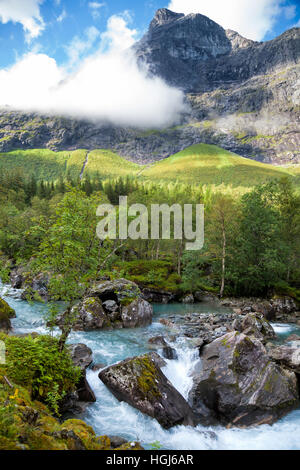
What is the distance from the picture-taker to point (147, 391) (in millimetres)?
11867

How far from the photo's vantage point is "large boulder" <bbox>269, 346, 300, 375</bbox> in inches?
612

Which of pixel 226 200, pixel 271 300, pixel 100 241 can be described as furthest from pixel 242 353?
pixel 226 200

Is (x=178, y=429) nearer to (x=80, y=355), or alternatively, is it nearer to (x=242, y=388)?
(x=242, y=388)

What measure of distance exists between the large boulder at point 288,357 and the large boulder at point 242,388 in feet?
3.91

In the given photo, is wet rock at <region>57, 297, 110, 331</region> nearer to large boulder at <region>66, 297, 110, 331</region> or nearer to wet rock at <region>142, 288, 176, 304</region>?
large boulder at <region>66, 297, 110, 331</region>

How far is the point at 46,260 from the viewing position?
10.9 m

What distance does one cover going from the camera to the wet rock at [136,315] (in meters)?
25.1

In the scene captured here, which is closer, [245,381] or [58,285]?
[58,285]

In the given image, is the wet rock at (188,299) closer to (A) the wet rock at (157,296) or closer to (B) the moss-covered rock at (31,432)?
(A) the wet rock at (157,296)

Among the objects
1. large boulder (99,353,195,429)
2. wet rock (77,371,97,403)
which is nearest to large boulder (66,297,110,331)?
large boulder (99,353,195,429)

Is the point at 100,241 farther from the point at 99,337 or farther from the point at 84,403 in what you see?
the point at 99,337

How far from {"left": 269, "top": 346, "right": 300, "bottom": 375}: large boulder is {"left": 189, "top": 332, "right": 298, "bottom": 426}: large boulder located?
119cm
